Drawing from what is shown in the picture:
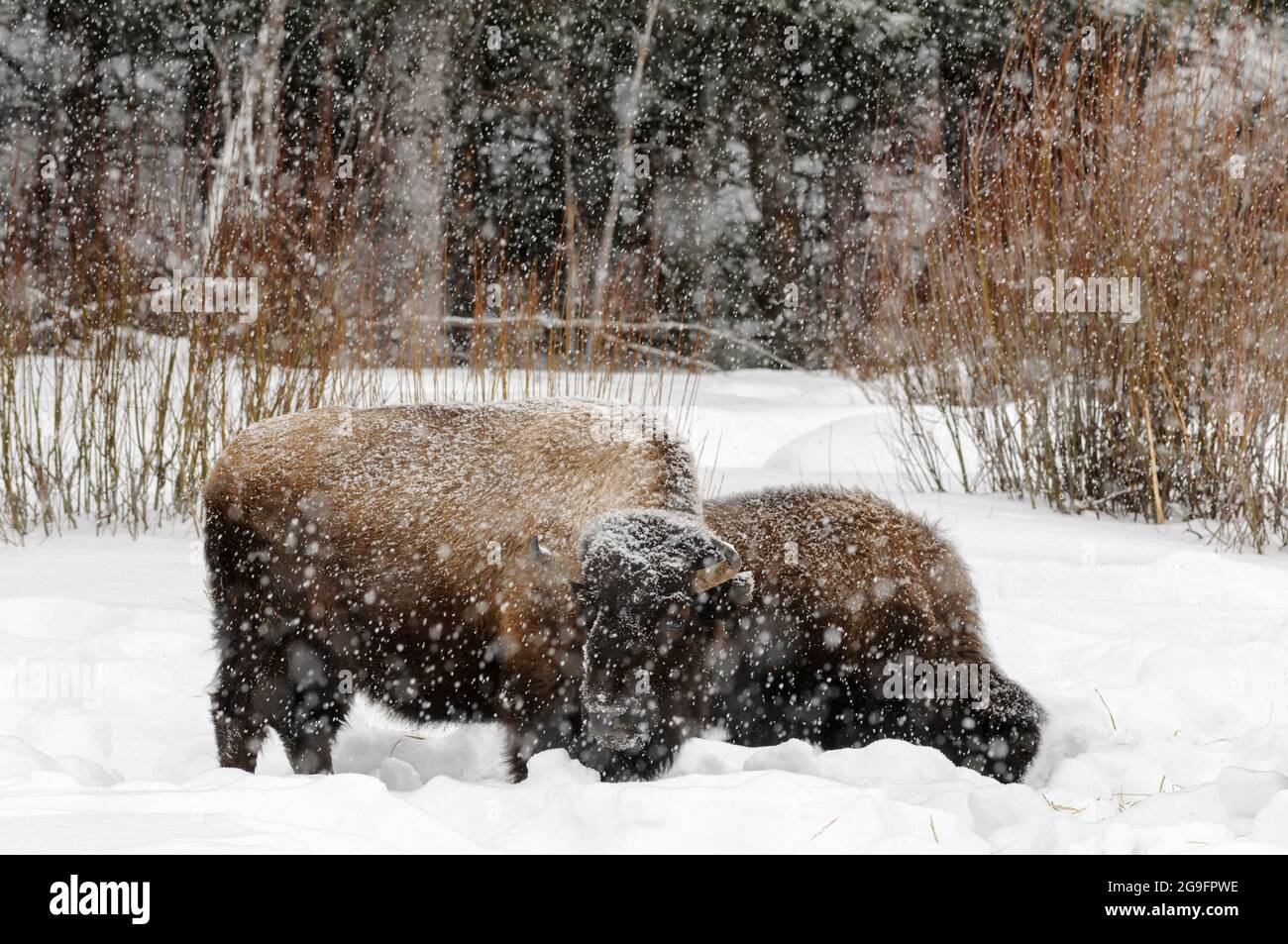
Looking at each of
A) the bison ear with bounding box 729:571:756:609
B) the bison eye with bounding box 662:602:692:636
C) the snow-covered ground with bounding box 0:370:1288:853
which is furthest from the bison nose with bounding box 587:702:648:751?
the bison ear with bounding box 729:571:756:609

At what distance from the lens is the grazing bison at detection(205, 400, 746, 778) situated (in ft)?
12.5

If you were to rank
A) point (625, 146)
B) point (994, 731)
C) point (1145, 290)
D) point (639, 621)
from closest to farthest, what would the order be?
1. point (639, 621)
2. point (994, 731)
3. point (1145, 290)
4. point (625, 146)

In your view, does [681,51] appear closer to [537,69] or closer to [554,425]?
[537,69]

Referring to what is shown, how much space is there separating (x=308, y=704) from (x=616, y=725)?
4.67ft

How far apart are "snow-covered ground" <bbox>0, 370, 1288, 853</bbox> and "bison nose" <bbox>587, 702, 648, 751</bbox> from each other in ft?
0.40

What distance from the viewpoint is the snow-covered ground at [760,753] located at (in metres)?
2.69

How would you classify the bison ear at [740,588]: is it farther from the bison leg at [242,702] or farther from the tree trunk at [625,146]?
the tree trunk at [625,146]

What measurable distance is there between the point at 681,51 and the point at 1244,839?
544 inches

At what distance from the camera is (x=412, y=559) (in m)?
4.01

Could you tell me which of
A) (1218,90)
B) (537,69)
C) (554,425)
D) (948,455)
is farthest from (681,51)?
(554,425)

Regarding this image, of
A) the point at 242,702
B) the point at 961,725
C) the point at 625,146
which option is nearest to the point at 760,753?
the point at 961,725

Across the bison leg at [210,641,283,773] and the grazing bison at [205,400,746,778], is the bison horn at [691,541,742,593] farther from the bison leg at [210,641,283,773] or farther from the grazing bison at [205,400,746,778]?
the bison leg at [210,641,283,773]

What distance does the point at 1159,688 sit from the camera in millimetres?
4660

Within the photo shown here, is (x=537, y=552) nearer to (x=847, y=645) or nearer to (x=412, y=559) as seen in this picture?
(x=412, y=559)
